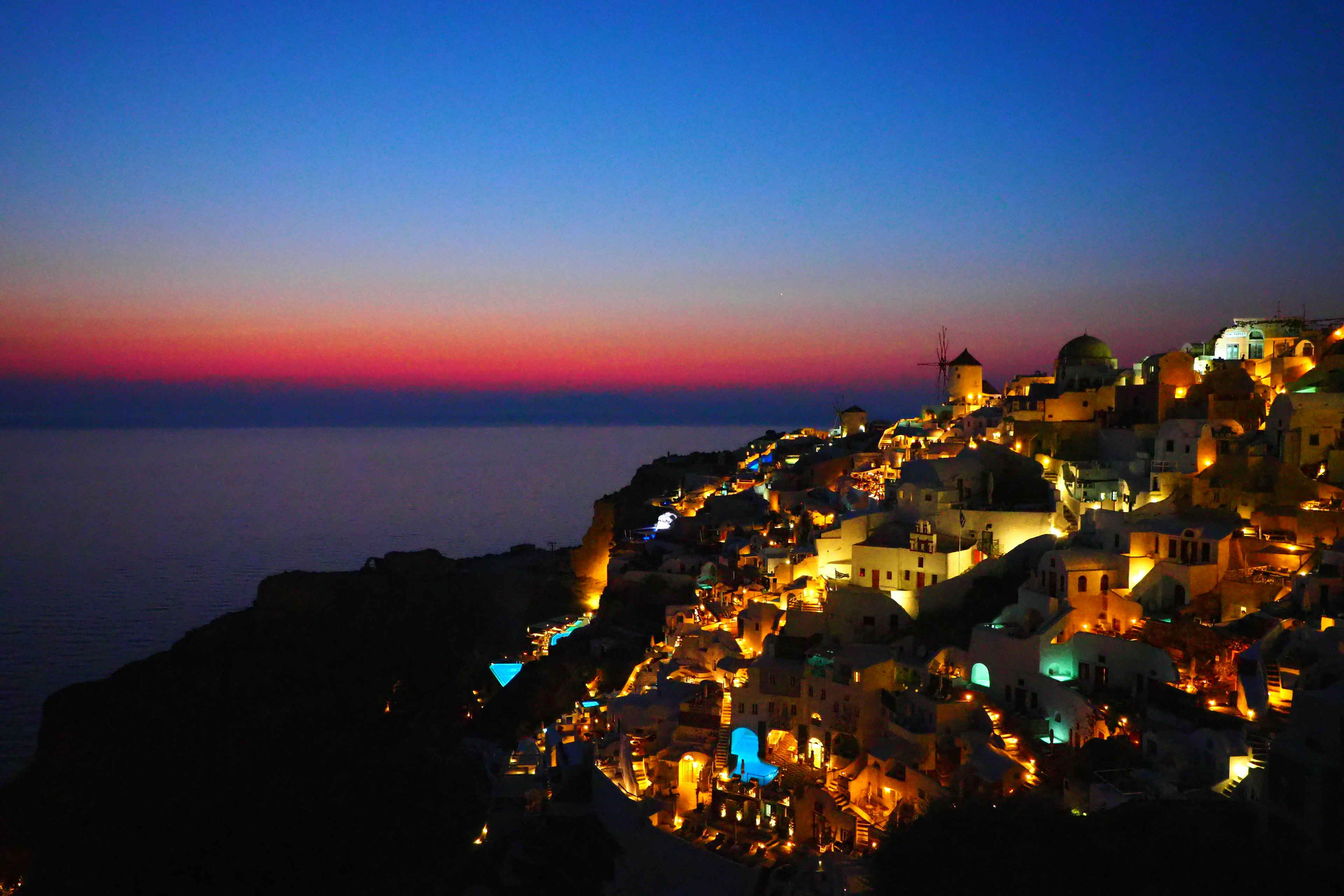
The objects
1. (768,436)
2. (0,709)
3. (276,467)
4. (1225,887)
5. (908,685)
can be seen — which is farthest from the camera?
(276,467)

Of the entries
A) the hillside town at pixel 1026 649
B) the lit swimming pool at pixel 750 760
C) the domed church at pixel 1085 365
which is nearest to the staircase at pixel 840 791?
the hillside town at pixel 1026 649

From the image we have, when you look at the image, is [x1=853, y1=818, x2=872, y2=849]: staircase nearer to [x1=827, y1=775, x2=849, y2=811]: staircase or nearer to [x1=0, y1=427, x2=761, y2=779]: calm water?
[x1=827, y1=775, x2=849, y2=811]: staircase

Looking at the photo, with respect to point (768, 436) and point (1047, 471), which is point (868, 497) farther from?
point (768, 436)

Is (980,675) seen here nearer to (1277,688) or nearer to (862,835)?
(862,835)

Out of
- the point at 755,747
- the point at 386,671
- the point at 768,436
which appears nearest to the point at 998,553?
the point at 755,747

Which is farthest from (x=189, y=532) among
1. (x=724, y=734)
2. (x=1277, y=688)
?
(x=1277, y=688)

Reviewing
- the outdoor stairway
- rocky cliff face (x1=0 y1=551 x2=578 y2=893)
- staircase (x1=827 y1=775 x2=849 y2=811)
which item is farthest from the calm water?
the outdoor stairway
